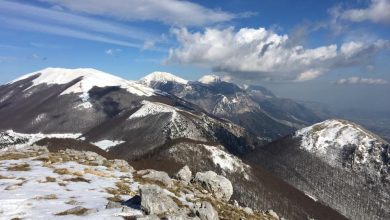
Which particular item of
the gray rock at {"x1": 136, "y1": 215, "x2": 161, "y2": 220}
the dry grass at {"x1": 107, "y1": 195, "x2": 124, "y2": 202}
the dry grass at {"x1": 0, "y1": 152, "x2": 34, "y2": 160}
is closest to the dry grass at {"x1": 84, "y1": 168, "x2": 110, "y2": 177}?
the dry grass at {"x1": 107, "y1": 195, "x2": 124, "y2": 202}

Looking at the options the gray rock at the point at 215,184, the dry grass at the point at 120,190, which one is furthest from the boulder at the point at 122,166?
the dry grass at the point at 120,190

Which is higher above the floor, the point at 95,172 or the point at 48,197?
the point at 95,172

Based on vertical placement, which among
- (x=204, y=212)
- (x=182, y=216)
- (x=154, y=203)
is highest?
(x=154, y=203)

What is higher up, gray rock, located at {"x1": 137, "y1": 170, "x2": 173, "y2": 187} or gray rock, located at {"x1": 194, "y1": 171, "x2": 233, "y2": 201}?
gray rock, located at {"x1": 137, "y1": 170, "x2": 173, "y2": 187}

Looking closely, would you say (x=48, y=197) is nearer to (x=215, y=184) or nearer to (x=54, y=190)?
(x=54, y=190)

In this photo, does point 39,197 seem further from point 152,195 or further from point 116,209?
point 152,195

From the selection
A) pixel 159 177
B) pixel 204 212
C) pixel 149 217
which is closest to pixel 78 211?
pixel 149 217

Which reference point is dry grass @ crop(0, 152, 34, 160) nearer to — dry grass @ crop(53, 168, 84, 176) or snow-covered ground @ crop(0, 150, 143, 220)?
snow-covered ground @ crop(0, 150, 143, 220)
